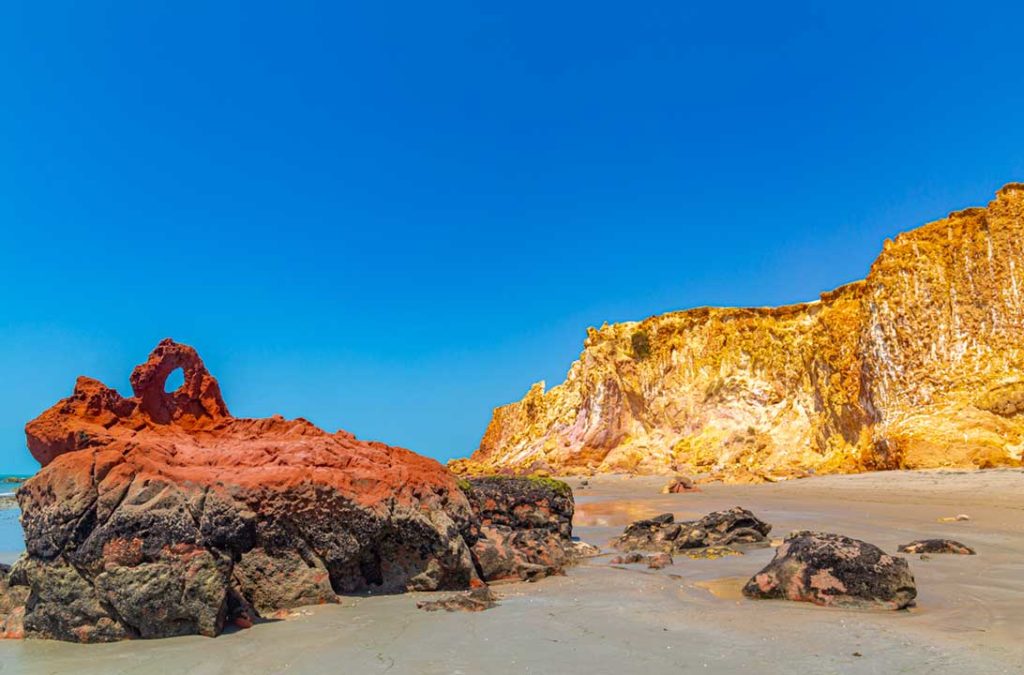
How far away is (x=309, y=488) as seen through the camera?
632 centimetres

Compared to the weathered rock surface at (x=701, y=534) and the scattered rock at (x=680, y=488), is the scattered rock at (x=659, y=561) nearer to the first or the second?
the weathered rock surface at (x=701, y=534)

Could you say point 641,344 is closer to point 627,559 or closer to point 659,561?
point 627,559

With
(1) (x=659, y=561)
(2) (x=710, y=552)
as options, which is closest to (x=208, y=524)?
(1) (x=659, y=561)

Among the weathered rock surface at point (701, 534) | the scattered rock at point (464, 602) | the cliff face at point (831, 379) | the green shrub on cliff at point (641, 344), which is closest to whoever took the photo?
the scattered rock at point (464, 602)

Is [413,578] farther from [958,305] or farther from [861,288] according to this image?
[861,288]

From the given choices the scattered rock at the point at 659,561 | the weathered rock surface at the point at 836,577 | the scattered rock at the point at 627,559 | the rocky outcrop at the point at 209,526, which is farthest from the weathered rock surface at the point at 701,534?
the weathered rock surface at the point at 836,577

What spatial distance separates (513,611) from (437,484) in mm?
2278

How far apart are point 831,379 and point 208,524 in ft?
107

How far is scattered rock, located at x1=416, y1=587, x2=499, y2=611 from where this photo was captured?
5922 millimetres

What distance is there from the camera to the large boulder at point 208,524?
5.17 meters

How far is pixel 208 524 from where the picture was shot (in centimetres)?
557

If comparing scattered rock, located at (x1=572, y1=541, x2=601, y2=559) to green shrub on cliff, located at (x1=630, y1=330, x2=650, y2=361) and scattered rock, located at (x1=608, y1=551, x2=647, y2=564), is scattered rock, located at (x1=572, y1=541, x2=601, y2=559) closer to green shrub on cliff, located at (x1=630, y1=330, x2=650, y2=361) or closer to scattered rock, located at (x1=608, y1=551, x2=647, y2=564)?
scattered rock, located at (x1=608, y1=551, x2=647, y2=564)

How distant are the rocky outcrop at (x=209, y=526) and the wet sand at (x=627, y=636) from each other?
30cm

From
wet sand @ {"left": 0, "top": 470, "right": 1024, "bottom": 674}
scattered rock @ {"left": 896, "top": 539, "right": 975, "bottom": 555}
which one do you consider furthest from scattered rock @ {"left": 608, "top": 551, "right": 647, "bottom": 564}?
scattered rock @ {"left": 896, "top": 539, "right": 975, "bottom": 555}
